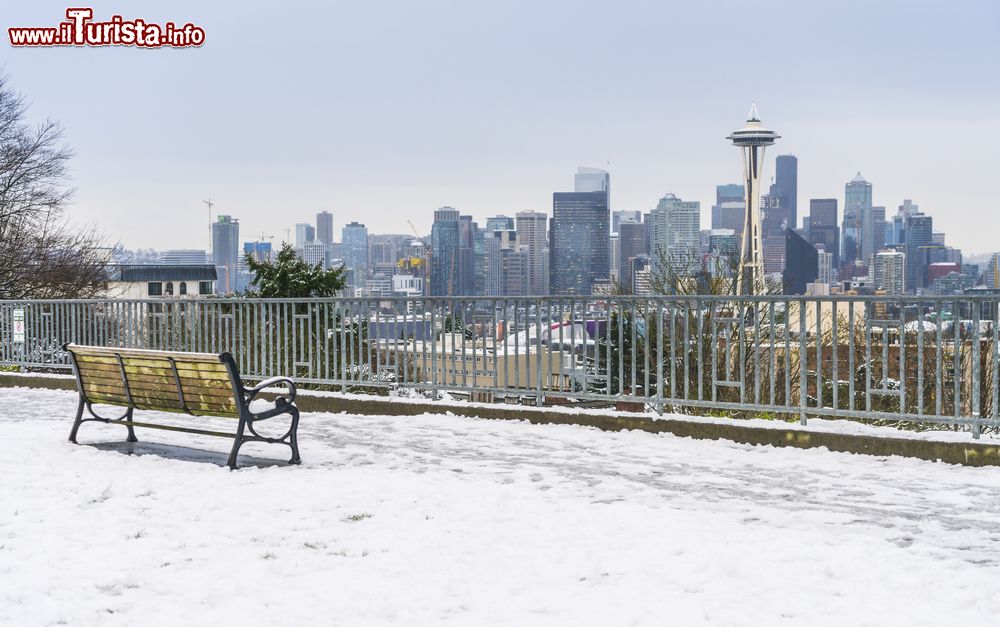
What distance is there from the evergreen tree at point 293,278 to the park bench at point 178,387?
93.4ft

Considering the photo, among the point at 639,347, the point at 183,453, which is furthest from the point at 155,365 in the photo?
the point at 639,347

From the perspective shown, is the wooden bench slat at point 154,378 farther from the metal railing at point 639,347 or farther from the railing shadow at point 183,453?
the metal railing at point 639,347

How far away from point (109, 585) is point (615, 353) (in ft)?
24.8

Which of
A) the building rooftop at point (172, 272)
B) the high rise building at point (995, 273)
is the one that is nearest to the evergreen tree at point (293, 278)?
the high rise building at point (995, 273)

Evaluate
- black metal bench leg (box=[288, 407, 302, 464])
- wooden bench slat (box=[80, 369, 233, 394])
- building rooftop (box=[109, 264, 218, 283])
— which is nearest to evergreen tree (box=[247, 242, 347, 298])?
wooden bench slat (box=[80, 369, 233, 394])

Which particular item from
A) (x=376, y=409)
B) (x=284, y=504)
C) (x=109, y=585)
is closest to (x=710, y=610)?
(x=109, y=585)

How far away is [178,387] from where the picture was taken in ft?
31.4

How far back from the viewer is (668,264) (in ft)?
76.4

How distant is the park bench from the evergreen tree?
2848 centimetres

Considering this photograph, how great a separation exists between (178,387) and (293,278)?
30201 millimetres

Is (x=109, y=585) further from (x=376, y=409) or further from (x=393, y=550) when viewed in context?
(x=376, y=409)

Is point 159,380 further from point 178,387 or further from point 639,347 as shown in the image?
point 639,347

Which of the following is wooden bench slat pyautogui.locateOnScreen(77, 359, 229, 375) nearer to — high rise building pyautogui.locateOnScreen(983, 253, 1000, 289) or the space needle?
high rise building pyautogui.locateOnScreen(983, 253, 1000, 289)

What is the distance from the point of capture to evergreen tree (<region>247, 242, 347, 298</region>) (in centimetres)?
3922
